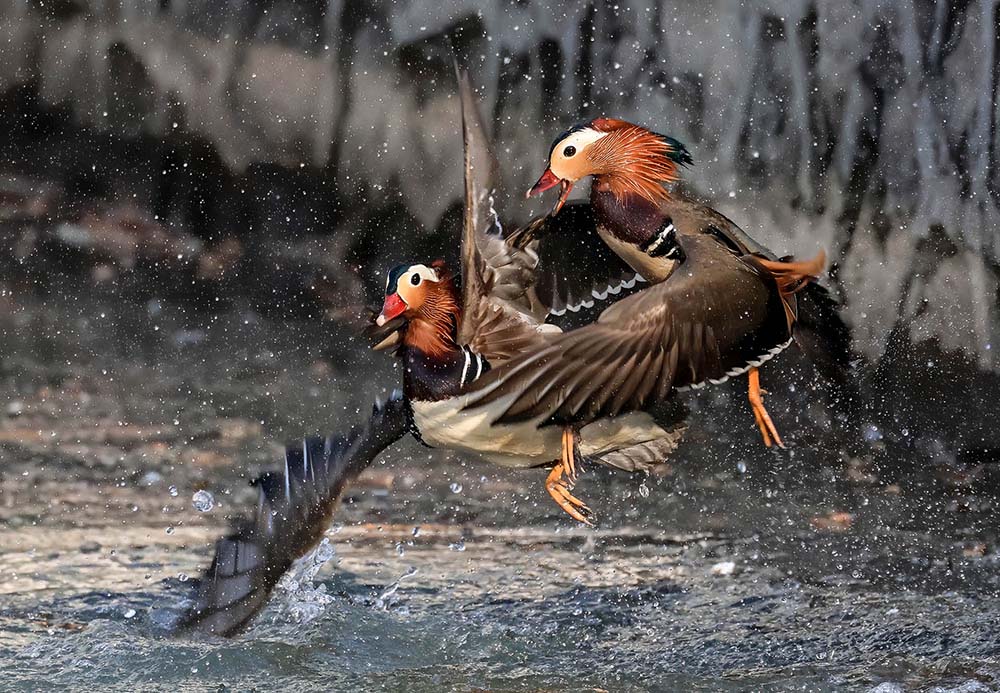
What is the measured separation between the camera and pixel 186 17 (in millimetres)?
3787

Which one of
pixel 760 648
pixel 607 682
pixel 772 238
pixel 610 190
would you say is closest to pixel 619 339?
pixel 610 190

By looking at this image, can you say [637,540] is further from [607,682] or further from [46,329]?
[46,329]

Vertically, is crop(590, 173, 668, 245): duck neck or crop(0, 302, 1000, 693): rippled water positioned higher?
crop(590, 173, 668, 245): duck neck

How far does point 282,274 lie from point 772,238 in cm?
126

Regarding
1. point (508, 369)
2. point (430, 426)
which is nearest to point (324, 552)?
point (430, 426)

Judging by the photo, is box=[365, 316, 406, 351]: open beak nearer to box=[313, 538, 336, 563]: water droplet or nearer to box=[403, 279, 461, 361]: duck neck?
box=[403, 279, 461, 361]: duck neck

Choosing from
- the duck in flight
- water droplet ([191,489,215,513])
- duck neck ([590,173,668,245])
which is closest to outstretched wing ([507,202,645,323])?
the duck in flight

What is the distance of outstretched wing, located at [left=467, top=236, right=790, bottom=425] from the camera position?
8.93ft

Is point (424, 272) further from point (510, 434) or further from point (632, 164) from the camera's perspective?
point (632, 164)

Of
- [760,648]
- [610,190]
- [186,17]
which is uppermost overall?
[186,17]

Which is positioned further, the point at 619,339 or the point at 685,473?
the point at 685,473

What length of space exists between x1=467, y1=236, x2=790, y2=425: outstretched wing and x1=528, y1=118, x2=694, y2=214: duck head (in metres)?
0.20

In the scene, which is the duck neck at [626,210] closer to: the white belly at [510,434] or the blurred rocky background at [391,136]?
the white belly at [510,434]

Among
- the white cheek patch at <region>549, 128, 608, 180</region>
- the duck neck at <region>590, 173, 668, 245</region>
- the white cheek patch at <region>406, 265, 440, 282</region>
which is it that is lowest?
the white cheek patch at <region>406, 265, 440, 282</region>
